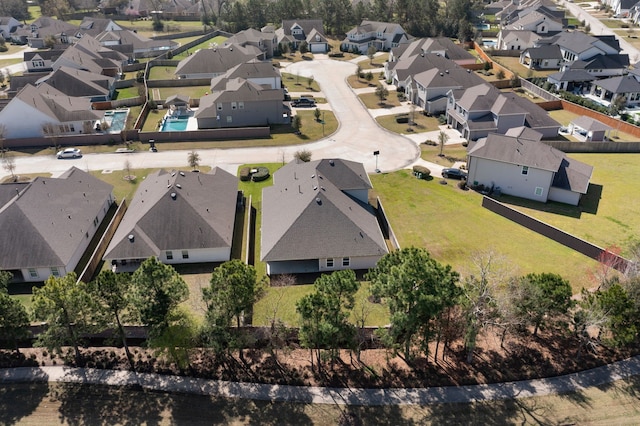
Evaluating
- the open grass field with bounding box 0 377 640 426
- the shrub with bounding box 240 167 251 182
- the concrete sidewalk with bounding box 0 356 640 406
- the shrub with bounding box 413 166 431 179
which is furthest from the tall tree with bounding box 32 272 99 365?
the shrub with bounding box 413 166 431 179

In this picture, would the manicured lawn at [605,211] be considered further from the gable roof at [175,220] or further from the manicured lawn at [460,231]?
the gable roof at [175,220]

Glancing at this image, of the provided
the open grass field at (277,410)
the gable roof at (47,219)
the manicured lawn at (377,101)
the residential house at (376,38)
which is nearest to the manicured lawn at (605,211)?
the open grass field at (277,410)

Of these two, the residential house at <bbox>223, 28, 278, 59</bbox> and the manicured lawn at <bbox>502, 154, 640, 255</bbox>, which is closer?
the manicured lawn at <bbox>502, 154, 640, 255</bbox>

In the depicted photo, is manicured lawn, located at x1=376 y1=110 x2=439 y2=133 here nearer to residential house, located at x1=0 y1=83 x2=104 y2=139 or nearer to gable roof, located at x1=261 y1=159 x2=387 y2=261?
gable roof, located at x1=261 y1=159 x2=387 y2=261

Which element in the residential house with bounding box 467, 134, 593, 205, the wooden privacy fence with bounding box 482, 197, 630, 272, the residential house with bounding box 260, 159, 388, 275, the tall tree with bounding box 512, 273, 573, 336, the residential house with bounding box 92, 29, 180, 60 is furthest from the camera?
the residential house with bounding box 92, 29, 180, 60

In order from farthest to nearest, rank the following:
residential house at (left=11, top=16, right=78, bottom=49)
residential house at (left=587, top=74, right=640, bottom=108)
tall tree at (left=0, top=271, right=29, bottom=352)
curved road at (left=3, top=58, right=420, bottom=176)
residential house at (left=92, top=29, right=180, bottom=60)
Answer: residential house at (left=11, top=16, right=78, bottom=49)
residential house at (left=92, top=29, right=180, bottom=60)
residential house at (left=587, top=74, right=640, bottom=108)
curved road at (left=3, top=58, right=420, bottom=176)
tall tree at (left=0, top=271, right=29, bottom=352)
